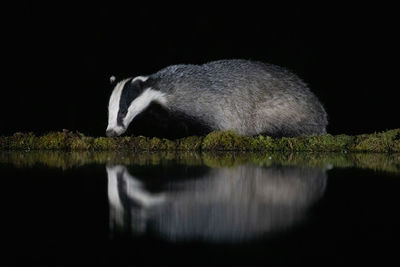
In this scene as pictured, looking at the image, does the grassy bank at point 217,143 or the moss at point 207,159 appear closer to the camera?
the moss at point 207,159

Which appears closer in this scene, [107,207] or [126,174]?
[107,207]

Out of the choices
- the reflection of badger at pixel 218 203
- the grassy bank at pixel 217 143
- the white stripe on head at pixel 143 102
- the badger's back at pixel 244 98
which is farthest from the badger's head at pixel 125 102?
the reflection of badger at pixel 218 203

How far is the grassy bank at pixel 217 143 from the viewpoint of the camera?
520 cm

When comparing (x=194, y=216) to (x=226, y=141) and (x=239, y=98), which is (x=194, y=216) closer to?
(x=226, y=141)

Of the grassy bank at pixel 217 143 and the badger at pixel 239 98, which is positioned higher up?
the badger at pixel 239 98

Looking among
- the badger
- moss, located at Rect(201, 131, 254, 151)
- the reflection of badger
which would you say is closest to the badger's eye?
the badger

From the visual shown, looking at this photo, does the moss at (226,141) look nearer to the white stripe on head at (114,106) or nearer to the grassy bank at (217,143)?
the grassy bank at (217,143)

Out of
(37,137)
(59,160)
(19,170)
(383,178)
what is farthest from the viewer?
(37,137)

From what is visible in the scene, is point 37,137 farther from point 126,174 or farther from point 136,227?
point 136,227

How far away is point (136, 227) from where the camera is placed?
2043 millimetres

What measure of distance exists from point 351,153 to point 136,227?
11.3ft

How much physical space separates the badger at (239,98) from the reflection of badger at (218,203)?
1.76m

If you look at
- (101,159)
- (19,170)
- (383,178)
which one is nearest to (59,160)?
(101,159)

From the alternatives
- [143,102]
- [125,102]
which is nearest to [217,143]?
[143,102]
